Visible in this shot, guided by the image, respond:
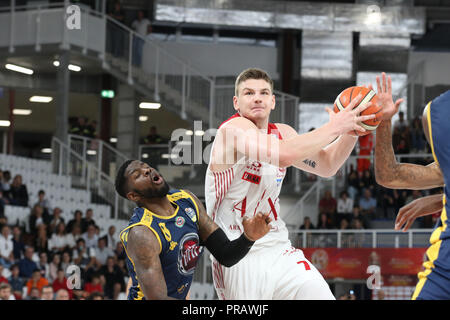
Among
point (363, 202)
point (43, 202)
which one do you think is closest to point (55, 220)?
point (43, 202)

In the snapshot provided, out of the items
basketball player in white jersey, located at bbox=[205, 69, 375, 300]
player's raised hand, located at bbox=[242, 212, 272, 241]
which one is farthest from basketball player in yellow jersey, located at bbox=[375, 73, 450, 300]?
player's raised hand, located at bbox=[242, 212, 272, 241]

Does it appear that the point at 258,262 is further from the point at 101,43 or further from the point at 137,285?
the point at 101,43

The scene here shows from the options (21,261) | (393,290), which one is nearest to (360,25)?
(393,290)

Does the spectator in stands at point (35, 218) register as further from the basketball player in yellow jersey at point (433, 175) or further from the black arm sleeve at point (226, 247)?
the basketball player in yellow jersey at point (433, 175)

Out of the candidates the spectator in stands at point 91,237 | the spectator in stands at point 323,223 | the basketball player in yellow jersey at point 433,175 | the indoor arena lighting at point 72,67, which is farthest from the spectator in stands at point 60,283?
the basketball player in yellow jersey at point 433,175

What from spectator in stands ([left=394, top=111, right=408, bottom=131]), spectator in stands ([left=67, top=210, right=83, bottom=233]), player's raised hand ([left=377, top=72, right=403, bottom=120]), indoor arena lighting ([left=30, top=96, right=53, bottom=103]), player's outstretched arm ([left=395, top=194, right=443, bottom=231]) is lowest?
spectator in stands ([left=67, top=210, right=83, bottom=233])

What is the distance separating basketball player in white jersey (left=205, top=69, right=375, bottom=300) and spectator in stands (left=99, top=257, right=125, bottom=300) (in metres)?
10.2

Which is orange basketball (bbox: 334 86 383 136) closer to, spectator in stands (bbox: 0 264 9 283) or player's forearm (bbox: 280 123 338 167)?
player's forearm (bbox: 280 123 338 167)

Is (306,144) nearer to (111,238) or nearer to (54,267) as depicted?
(54,267)

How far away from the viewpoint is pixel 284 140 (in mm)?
4773

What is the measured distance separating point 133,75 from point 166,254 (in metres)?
17.0

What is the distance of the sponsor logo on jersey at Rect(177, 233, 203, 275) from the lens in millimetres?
4914

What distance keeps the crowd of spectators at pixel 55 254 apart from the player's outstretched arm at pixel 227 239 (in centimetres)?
775

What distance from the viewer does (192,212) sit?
5.07m
